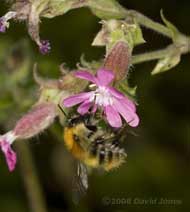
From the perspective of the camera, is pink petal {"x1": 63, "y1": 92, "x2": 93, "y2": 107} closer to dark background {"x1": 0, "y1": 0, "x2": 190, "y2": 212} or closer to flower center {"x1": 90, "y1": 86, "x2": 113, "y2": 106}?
A: flower center {"x1": 90, "y1": 86, "x2": 113, "y2": 106}

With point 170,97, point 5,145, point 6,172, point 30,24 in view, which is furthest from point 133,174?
point 30,24

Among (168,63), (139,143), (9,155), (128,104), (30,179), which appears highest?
(128,104)

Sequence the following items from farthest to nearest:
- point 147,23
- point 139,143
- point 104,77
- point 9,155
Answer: point 139,143
point 147,23
point 9,155
point 104,77

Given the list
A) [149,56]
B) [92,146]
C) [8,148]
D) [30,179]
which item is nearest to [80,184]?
[92,146]

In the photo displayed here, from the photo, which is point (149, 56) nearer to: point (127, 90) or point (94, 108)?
point (127, 90)

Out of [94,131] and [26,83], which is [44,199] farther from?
[94,131]

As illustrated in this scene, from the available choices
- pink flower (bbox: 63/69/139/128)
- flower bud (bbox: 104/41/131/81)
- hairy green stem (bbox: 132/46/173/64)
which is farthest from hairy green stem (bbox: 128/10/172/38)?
pink flower (bbox: 63/69/139/128)

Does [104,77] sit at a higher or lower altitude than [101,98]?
higher
